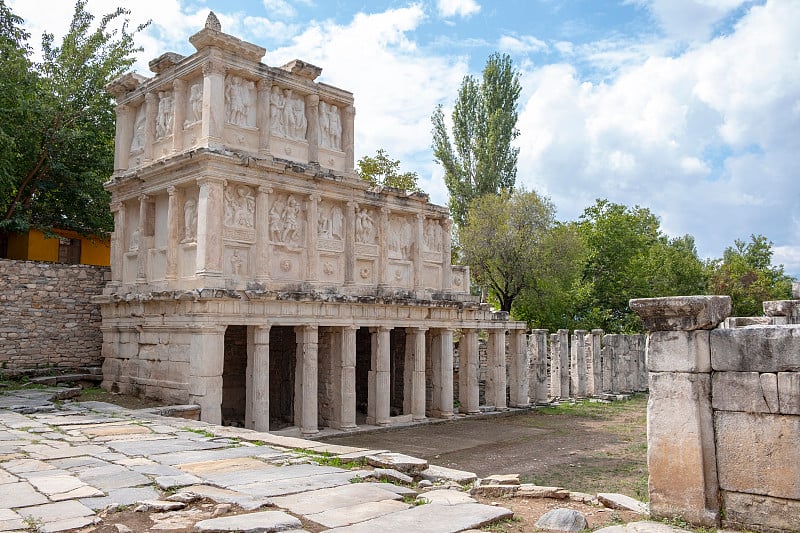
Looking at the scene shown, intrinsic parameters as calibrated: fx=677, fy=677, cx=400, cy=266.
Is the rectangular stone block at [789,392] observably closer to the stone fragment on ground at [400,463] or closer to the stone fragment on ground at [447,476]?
the stone fragment on ground at [447,476]

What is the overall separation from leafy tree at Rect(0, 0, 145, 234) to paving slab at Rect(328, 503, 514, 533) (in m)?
18.7

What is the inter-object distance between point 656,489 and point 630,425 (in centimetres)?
1492

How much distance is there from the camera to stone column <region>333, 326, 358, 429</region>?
56.9ft

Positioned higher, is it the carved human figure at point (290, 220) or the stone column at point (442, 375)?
the carved human figure at point (290, 220)

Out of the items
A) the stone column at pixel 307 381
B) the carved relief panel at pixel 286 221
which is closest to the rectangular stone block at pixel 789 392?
the stone column at pixel 307 381

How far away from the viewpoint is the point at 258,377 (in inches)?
607

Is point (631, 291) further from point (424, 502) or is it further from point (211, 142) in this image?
point (424, 502)

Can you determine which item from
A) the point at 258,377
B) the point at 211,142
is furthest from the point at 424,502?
the point at 211,142

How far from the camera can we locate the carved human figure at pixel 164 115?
1658 cm

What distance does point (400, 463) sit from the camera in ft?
25.0

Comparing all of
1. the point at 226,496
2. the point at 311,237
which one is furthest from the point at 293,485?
the point at 311,237

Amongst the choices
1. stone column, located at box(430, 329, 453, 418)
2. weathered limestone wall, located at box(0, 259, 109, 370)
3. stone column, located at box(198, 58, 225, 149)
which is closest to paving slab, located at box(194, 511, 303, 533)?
stone column, located at box(198, 58, 225, 149)

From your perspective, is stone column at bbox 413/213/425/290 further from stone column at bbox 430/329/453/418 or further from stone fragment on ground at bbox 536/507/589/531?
stone fragment on ground at bbox 536/507/589/531

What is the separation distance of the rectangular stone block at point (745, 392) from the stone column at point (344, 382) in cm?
1251
